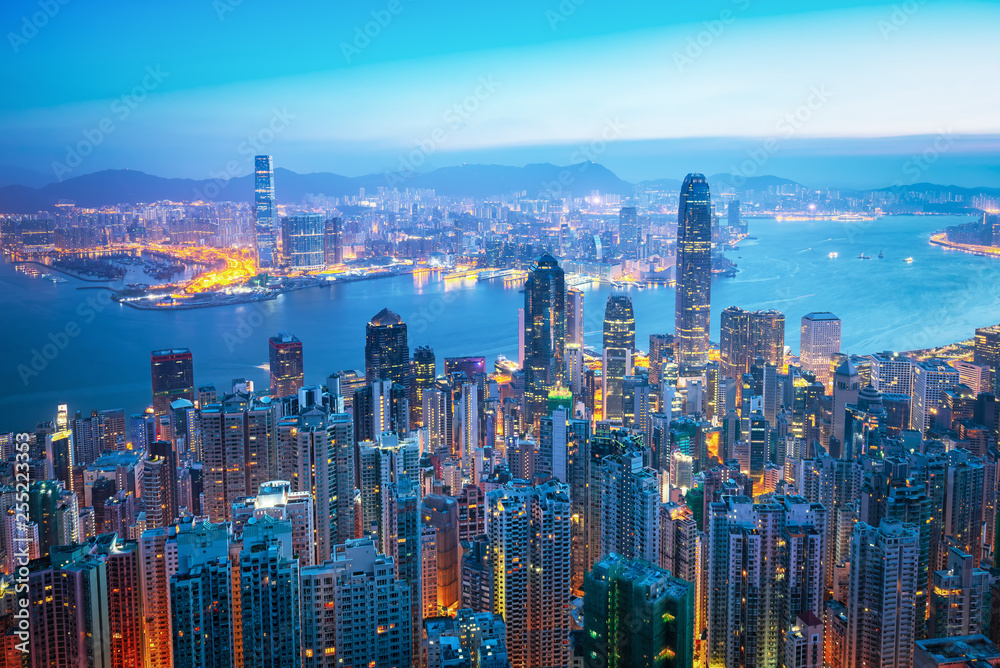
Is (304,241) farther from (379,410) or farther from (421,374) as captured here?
(379,410)

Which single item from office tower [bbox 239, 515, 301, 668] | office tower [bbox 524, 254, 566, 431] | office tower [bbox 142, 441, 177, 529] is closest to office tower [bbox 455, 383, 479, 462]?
office tower [bbox 524, 254, 566, 431]

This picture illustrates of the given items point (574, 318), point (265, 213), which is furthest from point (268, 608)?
point (265, 213)

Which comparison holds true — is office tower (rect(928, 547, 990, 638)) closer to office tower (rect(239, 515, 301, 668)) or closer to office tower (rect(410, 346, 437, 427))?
office tower (rect(239, 515, 301, 668))

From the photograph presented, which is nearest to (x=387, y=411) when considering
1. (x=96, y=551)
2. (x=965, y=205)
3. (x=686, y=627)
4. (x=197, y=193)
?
(x=197, y=193)

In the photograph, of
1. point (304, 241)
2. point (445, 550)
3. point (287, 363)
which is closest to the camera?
point (445, 550)

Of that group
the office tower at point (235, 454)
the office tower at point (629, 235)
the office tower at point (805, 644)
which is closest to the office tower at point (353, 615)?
the office tower at point (805, 644)

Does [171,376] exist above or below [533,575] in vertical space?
above
